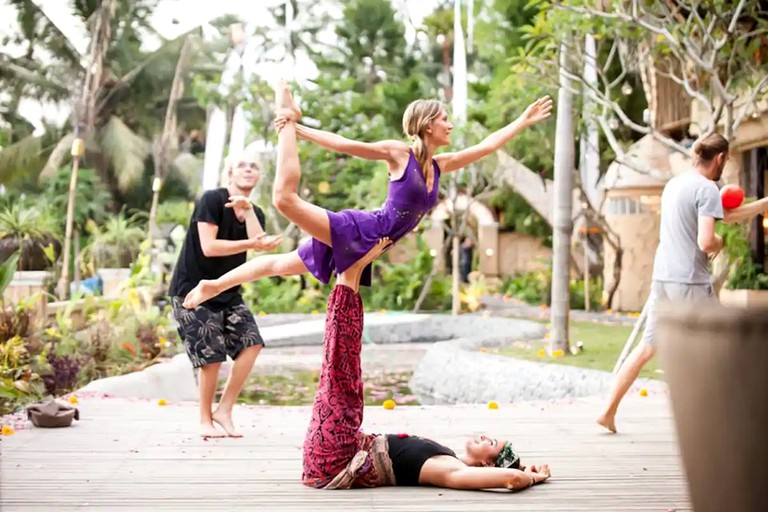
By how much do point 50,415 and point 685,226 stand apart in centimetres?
348

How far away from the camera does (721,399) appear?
210 cm

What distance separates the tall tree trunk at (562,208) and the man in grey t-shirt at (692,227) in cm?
512

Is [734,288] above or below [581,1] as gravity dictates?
below

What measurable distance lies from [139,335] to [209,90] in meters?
9.61

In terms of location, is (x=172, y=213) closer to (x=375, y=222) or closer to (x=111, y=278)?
(x=111, y=278)

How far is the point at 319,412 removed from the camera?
3.98m

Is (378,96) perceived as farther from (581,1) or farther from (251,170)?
(251,170)

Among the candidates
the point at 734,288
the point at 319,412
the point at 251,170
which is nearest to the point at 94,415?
the point at 251,170

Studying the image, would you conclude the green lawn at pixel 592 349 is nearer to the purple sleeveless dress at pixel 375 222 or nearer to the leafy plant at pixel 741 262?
the leafy plant at pixel 741 262

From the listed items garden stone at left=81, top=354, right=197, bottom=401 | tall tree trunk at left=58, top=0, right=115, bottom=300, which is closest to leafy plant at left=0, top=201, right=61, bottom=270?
garden stone at left=81, top=354, right=197, bottom=401

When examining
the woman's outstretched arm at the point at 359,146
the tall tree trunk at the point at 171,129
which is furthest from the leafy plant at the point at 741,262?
the tall tree trunk at the point at 171,129

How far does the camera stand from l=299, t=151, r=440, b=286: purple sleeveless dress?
157 inches

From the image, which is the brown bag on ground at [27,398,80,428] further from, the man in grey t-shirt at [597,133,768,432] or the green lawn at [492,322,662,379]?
the green lawn at [492,322,662,379]

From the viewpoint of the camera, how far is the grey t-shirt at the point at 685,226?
→ 456cm
